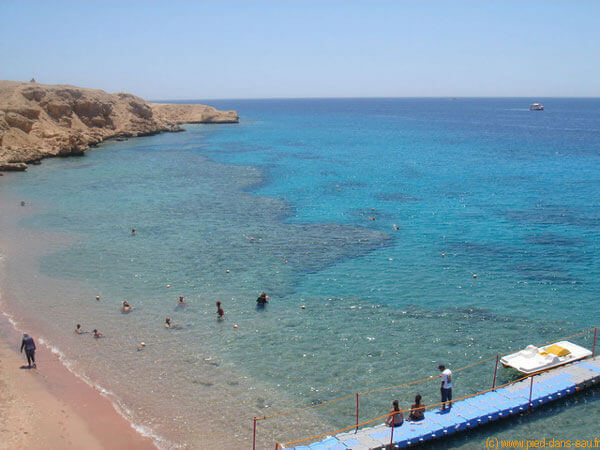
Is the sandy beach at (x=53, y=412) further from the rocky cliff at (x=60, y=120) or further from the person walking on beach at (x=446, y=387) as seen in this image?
the rocky cliff at (x=60, y=120)

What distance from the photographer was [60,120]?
87.0 m

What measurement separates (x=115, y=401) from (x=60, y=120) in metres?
79.8

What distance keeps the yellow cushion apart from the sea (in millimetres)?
1638

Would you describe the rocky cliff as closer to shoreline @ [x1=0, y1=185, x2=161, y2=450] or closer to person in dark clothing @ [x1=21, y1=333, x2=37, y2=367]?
person in dark clothing @ [x1=21, y1=333, x2=37, y2=367]

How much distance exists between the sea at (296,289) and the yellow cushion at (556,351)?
164cm

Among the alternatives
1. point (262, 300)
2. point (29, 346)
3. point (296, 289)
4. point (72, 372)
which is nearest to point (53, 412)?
point (72, 372)

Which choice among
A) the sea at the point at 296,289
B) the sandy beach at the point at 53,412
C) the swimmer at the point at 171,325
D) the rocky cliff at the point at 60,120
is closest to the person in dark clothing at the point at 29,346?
the sandy beach at the point at 53,412

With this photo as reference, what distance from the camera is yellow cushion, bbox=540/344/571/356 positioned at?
20.9 metres

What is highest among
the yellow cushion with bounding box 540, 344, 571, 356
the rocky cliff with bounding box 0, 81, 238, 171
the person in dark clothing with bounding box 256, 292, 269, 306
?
the rocky cliff with bounding box 0, 81, 238, 171

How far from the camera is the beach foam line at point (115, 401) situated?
664 inches

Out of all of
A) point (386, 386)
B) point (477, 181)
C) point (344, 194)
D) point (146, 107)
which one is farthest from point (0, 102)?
point (386, 386)

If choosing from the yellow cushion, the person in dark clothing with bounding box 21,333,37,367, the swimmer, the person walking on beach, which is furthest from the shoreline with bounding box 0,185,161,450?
the yellow cushion

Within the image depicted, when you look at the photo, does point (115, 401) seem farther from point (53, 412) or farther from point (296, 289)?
point (296, 289)

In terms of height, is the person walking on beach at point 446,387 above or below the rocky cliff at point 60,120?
below
